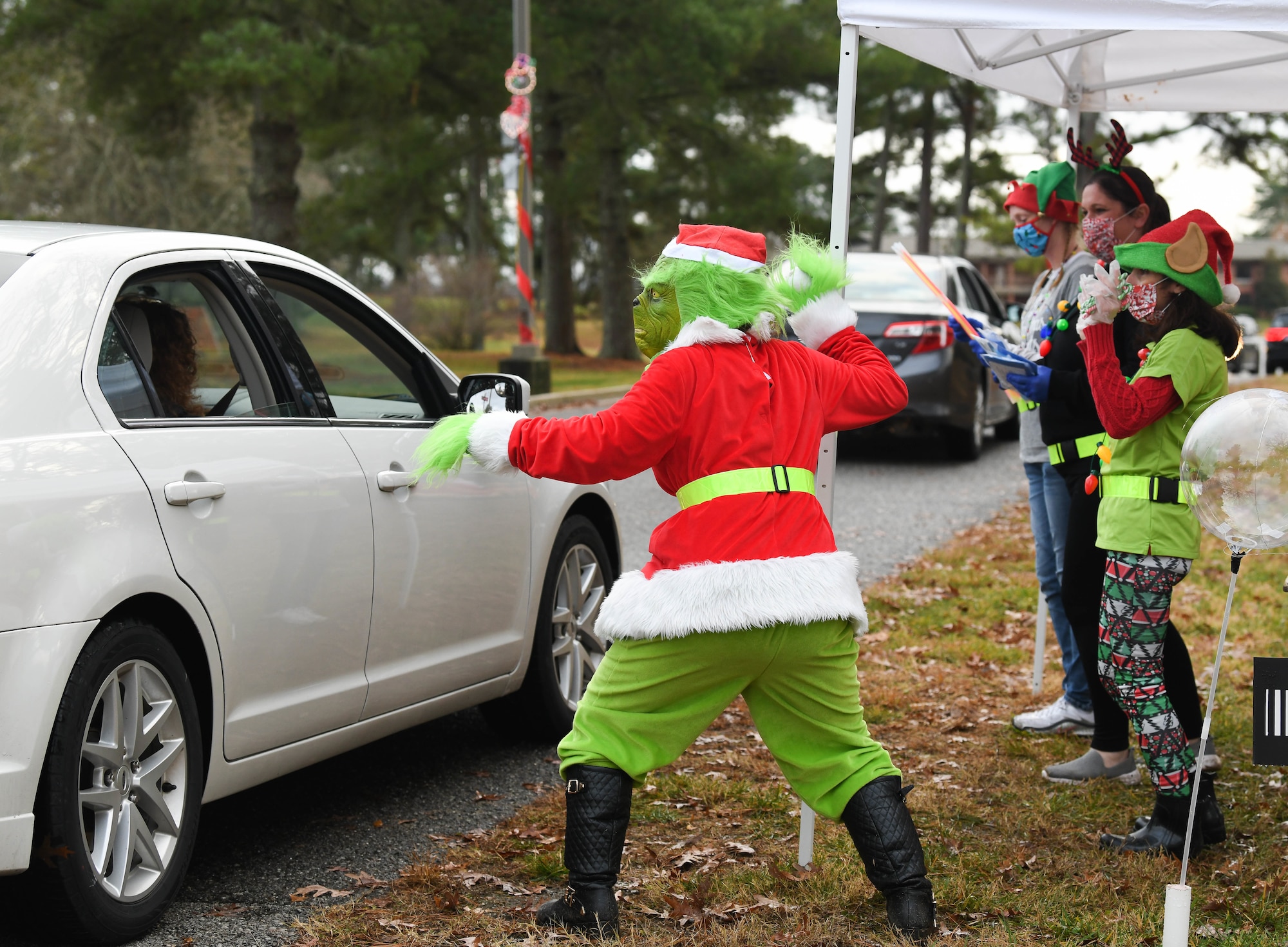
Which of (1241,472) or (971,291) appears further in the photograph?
(971,291)

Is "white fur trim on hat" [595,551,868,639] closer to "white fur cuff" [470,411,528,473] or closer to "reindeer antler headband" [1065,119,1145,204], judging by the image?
"white fur cuff" [470,411,528,473]

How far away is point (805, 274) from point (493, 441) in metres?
1.03

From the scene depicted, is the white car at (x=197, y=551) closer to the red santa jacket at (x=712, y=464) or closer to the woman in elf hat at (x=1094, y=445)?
the red santa jacket at (x=712, y=464)

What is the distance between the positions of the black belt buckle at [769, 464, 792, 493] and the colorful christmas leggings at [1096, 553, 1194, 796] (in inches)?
47.4

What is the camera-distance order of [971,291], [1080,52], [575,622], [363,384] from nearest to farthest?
[363,384], [575,622], [1080,52], [971,291]

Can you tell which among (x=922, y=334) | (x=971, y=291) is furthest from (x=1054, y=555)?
(x=971, y=291)

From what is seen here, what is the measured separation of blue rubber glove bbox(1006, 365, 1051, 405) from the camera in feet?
13.9

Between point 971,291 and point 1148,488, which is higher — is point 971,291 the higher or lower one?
the higher one

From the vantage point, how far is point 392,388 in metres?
4.62

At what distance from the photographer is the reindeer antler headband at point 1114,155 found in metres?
4.24

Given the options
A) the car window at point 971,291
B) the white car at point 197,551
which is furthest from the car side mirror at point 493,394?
the car window at point 971,291

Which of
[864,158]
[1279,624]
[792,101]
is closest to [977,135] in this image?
[864,158]

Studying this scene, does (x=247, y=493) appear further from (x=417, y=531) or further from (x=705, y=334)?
(x=705, y=334)

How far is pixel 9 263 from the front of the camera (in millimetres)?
3182
